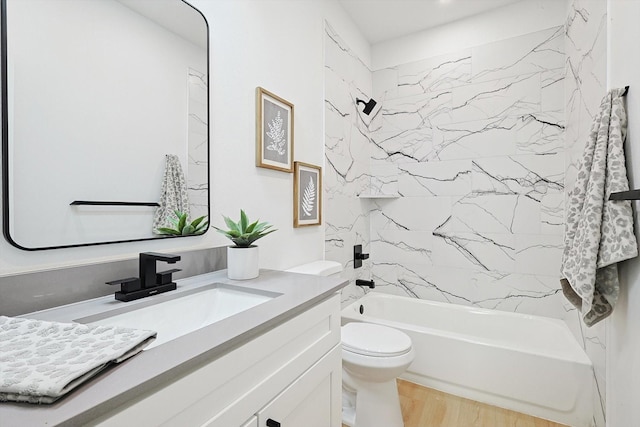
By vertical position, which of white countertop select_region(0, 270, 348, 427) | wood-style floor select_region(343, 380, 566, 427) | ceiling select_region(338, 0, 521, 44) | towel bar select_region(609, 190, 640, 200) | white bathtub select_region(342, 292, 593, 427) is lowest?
wood-style floor select_region(343, 380, 566, 427)

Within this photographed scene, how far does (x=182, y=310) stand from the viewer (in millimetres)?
990

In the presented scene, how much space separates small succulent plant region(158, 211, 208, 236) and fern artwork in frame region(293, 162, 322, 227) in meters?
0.67

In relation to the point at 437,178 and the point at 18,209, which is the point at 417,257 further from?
the point at 18,209

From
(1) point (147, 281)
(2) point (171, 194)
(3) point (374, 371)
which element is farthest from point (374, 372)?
(2) point (171, 194)

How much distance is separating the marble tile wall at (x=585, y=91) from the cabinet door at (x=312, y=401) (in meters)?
1.23

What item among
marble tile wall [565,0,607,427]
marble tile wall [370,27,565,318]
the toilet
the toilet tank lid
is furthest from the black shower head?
the toilet

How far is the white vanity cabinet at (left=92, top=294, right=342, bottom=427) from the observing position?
534 millimetres

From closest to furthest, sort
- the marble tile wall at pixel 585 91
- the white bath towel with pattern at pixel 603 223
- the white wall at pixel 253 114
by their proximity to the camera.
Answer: the white bath towel with pattern at pixel 603 223
the white wall at pixel 253 114
the marble tile wall at pixel 585 91

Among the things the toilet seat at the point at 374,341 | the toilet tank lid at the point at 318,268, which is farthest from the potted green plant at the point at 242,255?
the toilet seat at the point at 374,341

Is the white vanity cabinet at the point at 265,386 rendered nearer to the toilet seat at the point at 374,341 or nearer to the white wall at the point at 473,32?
the toilet seat at the point at 374,341

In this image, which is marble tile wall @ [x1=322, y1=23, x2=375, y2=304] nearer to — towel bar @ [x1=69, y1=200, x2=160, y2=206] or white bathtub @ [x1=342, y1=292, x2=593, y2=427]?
white bathtub @ [x1=342, y1=292, x2=593, y2=427]

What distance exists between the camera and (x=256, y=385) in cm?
74

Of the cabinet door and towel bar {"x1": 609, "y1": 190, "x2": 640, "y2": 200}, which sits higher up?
towel bar {"x1": 609, "y1": 190, "x2": 640, "y2": 200}

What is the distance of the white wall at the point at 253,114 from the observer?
126 centimetres
